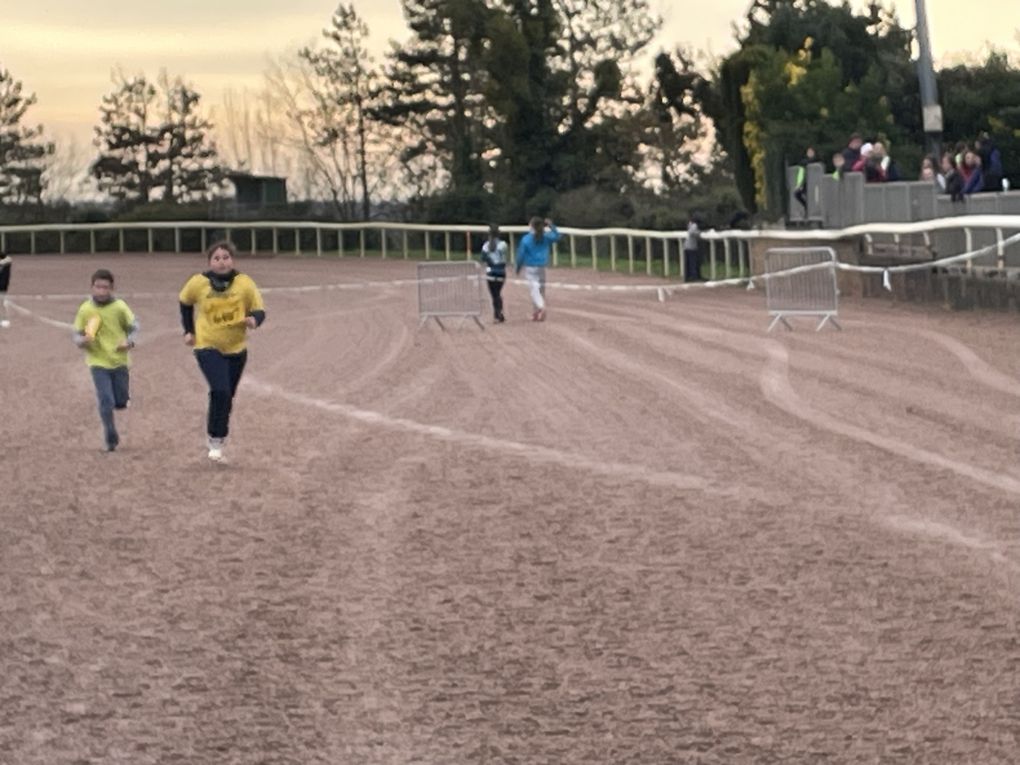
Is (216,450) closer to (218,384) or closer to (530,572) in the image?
(218,384)

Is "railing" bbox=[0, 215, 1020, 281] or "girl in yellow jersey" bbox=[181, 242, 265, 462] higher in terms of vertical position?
"railing" bbox=[0, 215, 1020, 281]

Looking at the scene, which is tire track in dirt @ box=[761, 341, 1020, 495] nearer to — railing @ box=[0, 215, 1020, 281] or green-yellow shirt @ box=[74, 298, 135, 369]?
green-yellow shirt @ box=[74, 298, 135, 369]

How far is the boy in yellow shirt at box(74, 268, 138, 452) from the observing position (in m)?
17.4

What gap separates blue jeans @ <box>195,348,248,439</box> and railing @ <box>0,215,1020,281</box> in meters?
16.9

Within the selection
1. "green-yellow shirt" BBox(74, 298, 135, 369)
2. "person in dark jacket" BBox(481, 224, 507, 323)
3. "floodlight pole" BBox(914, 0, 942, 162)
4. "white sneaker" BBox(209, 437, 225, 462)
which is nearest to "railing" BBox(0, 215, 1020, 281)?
"floodlight pole" BBox(914, 0, 942, 162)

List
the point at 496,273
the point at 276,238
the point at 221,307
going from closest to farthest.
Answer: the point at 221,307
the point at 496,273
the point at 276,238

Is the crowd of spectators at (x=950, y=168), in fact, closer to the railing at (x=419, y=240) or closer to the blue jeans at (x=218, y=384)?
the railing at (x=419, y=240)

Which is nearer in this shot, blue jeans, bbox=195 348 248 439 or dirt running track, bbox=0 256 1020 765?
dirt running track, bbox=0 256 1020 765

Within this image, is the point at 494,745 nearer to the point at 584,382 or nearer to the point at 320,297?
the point at 584,382

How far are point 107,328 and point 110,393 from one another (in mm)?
437

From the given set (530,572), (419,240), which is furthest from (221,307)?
(419,240)

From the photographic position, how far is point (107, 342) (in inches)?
691

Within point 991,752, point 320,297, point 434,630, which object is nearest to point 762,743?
point 991,752

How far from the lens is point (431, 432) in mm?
17969
